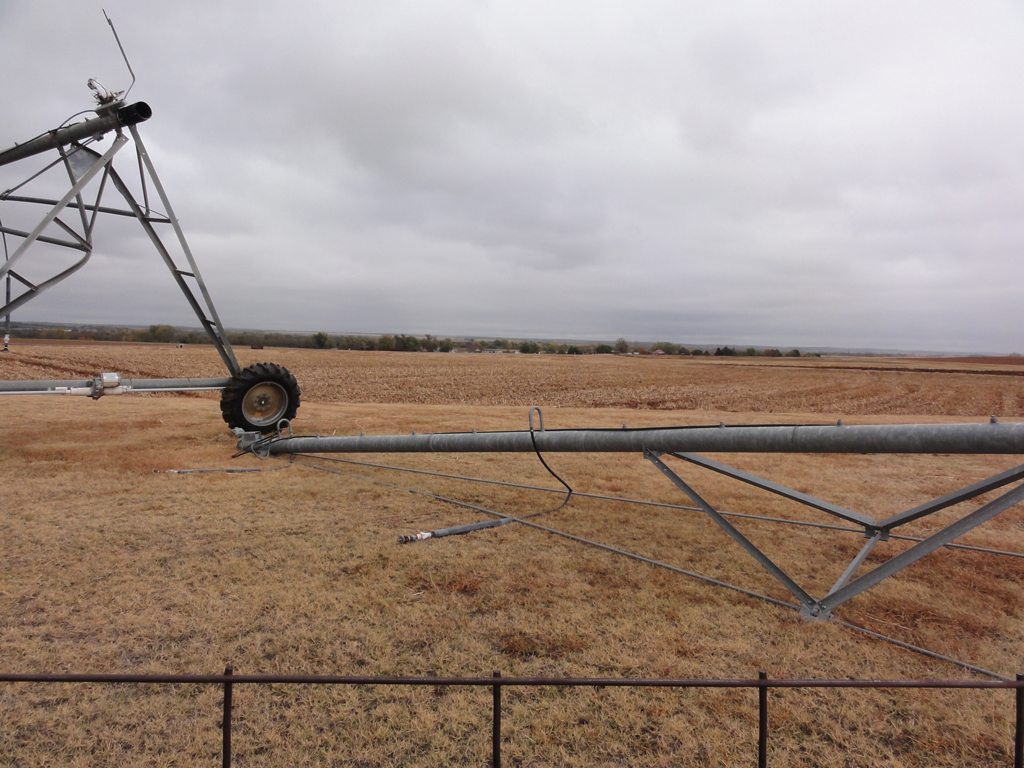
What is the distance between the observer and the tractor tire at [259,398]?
8.58 metres

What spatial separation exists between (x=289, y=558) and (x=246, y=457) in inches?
169

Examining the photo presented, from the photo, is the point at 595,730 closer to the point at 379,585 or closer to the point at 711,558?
the point at 379,585

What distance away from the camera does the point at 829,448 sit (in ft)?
11.9

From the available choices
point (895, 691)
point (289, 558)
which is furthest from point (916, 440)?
point (289, 558)

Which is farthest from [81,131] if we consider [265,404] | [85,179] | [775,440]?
[775,440]

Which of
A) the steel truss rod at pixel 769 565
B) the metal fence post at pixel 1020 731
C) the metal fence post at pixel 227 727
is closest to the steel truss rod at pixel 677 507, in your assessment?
the steel truss rod at pixel 769 565

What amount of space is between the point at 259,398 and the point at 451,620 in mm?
6877

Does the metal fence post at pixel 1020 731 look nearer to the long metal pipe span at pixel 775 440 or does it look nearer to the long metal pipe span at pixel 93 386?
the long metal pipe span at pixel 775 440

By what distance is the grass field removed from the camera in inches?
98.3

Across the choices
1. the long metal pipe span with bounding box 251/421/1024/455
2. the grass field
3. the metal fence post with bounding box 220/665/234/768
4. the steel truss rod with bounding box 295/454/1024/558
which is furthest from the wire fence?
the steel truss rod with bounding box 295/454/1024/558

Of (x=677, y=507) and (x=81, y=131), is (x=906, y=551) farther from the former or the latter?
(x=81, y=131)

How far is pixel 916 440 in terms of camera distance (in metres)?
3.31

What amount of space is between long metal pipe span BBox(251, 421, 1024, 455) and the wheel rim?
437 centimetres

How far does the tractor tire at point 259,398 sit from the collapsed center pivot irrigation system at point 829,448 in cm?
498
